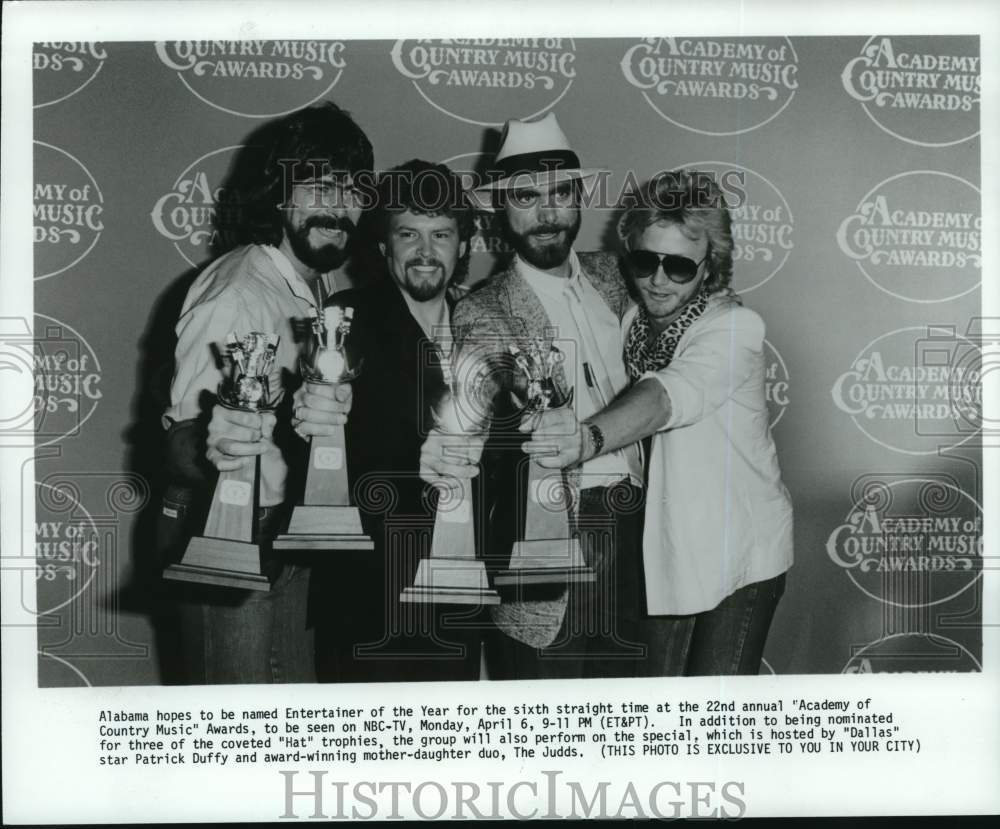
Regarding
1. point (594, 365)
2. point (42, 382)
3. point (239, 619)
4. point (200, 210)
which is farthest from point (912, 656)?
point (42, 382)

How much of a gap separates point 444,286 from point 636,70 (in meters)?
0.69

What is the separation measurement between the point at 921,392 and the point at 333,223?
1460 mm

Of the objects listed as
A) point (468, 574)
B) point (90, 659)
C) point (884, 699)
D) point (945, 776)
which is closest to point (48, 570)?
point (90, 659)

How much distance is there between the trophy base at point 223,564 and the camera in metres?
2.40

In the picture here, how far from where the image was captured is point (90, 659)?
2.44 metres

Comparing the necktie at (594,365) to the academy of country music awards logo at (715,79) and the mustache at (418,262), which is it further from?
the academy of country music awards logo at (715,79)

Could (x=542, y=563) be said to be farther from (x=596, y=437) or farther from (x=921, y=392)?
(x=921, y=392)

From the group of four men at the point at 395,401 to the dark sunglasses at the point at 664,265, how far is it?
0.06m

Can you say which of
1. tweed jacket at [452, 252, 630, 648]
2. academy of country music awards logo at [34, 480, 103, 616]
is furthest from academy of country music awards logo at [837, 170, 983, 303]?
academy of country music awards logo at [34, 480, 103, 616]

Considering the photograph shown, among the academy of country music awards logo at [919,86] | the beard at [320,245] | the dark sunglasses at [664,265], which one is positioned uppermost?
the academy of country music awards logo at [919,86]

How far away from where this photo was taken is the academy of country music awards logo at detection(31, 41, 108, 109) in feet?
7.98

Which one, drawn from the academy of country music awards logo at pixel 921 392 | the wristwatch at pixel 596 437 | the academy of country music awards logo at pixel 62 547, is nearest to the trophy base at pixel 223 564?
the academy of country music awards logo at pixel 62 547

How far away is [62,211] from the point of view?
2428mm

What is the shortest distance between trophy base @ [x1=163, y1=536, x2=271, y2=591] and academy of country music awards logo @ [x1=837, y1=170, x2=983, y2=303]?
1581 mm
